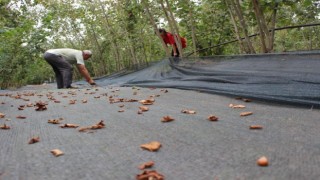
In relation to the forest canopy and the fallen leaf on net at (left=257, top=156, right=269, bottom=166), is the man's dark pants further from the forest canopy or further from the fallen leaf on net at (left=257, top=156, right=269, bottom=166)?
the fallen leaf on net at (left=257, top=156, right=269, bottom=166)

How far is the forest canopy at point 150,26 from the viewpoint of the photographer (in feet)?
16.4

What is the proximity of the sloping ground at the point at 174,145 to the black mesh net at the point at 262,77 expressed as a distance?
214mm

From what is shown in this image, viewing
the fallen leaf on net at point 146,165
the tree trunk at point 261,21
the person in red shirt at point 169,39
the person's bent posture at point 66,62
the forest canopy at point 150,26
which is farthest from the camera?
the person in red shirt at point 169,39

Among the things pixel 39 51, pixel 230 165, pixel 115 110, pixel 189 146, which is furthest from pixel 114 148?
pixel 39 51

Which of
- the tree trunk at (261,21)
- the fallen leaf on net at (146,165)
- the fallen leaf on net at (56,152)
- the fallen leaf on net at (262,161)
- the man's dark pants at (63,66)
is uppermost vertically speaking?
the tree trunk at (261,21)

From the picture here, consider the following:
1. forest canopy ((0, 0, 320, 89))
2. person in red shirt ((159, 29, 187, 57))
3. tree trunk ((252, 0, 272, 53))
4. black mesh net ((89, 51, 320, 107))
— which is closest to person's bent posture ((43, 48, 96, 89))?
forest canopy ((0, 0, 320, 89))

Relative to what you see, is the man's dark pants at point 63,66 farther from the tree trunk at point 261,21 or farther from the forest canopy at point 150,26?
the tree trunk at point 261,21

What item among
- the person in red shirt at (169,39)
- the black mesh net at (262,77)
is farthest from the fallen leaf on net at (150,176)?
the person in red shirt at (169,39)

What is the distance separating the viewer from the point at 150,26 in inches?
357

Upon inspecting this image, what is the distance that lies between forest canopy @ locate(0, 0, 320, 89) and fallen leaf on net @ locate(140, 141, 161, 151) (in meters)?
2.60

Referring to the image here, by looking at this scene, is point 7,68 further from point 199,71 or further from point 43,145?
point 43,145

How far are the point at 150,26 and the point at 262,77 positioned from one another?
6.46 meters

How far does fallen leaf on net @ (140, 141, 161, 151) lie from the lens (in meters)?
1.37

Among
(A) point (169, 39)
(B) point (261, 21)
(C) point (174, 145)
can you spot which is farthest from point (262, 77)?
(A) point (169, 39)
